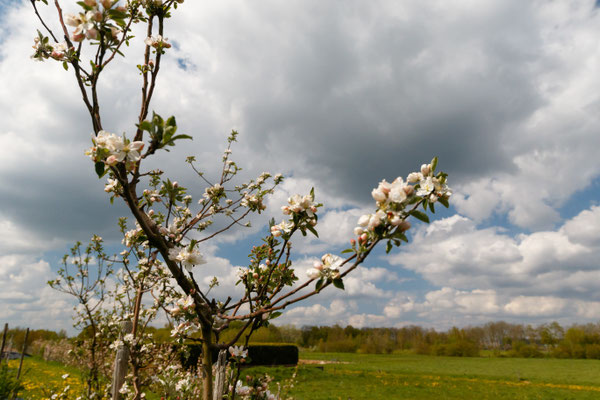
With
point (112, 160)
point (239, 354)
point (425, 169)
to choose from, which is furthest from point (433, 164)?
point (239, 354)

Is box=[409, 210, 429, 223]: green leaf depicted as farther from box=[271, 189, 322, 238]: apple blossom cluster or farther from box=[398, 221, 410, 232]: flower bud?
box=[271, 189, 322, 238]: apple blossom cluster

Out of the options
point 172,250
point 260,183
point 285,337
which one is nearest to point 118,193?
point 172,250

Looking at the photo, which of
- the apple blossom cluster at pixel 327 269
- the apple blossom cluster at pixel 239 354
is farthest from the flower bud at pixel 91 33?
the apple blossom cluster at pixel 239 354

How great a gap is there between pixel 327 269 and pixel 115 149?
0.98 m

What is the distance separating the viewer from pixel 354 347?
166 feet

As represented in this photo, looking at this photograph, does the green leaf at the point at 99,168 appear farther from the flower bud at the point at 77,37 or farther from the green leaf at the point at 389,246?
the green leaf at the point at 389,246

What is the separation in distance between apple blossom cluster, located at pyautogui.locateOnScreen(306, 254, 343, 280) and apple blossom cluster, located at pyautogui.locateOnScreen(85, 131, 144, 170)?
839 mm

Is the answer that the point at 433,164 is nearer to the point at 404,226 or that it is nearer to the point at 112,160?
the point at 404,226

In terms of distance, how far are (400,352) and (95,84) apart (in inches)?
2274

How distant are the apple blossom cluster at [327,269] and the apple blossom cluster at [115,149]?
84 cm

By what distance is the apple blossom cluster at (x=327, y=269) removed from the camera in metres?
1.42

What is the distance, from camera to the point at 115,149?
1.40 metres

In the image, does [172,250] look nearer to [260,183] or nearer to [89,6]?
[89,6]

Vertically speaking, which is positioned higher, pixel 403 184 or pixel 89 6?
pixel 89 6
